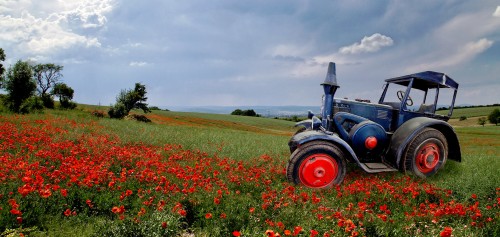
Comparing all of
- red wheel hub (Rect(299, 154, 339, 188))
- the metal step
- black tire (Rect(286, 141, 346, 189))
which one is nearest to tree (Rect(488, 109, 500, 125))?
the metal step

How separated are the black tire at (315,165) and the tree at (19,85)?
27600 millimetres

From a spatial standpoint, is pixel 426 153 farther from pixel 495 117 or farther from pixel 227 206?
pixel 495 117

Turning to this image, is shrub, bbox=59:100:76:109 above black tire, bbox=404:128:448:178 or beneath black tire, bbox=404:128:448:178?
above

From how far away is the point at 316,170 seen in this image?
285 inches

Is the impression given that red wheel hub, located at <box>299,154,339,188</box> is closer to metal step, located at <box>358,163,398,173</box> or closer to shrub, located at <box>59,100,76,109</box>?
metal step, located at <box>358,163,398,173</box>

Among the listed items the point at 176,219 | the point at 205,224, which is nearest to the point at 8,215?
the point at 176,219

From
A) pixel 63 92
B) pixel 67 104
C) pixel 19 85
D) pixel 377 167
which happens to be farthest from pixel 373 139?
pixel 63 92

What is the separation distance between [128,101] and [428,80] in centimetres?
4472

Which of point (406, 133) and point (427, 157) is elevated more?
point (406, 133)

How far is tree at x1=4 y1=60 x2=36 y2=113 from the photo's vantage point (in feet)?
90.4

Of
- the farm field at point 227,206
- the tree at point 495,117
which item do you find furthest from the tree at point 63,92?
the tree at point 495,117

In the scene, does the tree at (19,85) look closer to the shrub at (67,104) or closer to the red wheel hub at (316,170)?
the shrub at (67,104)

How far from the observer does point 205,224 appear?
Result: 5.07 metres

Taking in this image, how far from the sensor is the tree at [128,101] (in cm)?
4300
